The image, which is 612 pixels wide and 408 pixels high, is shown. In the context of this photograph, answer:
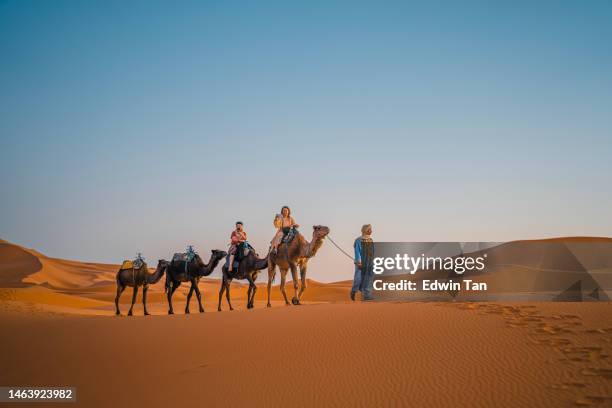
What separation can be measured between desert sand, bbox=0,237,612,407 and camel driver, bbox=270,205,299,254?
3.10 meters

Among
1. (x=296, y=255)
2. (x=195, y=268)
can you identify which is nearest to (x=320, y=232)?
(x=296, y=255)

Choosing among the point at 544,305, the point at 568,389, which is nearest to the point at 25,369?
the point at 568,389

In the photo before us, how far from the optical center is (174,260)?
21922 millimetres

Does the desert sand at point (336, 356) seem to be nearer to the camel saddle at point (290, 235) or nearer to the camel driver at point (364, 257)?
the camel driver at point (364, 257)

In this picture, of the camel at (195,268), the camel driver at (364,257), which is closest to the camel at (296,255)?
the camel driver at (364,257)

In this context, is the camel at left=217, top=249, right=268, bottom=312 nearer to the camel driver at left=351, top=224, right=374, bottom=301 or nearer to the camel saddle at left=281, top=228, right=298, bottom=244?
the camel saddle at left=281, top=228, right=298, bottom=244

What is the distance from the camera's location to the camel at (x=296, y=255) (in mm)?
19391

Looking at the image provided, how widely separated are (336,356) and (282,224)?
346 inches

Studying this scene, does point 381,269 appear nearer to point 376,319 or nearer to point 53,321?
point 376,319

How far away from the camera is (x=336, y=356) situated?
1248 cm

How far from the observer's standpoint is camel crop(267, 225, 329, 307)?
1939 cm

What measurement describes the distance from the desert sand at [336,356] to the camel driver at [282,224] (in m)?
3.10

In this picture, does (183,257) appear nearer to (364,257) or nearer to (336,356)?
(364,257)

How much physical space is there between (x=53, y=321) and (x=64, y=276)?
38.2 meters
